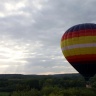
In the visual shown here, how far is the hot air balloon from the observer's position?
3369cm

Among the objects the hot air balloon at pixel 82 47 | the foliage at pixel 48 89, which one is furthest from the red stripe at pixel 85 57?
the foliage at pixel 48 89

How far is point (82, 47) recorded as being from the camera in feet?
111

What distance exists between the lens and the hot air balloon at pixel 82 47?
3369 cm

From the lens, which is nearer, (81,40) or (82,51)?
(81,40)

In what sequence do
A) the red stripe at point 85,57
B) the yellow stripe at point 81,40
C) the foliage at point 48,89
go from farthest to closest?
the foliage at point 48,89, the red stripe at point 85,57, the yellow stripe at point 81,40

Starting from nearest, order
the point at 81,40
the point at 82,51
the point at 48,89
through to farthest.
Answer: the point at 81,40, the point at 82,51, the point at 48,89

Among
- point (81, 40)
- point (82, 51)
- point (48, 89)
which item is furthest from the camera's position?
point (48, 89)

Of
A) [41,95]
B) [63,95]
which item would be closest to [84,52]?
[63,95]

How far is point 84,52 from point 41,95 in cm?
1423

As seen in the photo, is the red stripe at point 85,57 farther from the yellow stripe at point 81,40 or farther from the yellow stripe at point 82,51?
the yellow stripe at point 81,40

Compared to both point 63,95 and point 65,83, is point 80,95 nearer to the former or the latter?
point 63,95

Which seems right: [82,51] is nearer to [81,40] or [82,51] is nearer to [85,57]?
[85,57]

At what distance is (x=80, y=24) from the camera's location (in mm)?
35625

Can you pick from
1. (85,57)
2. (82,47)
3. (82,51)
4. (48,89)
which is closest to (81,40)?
(82,47)
